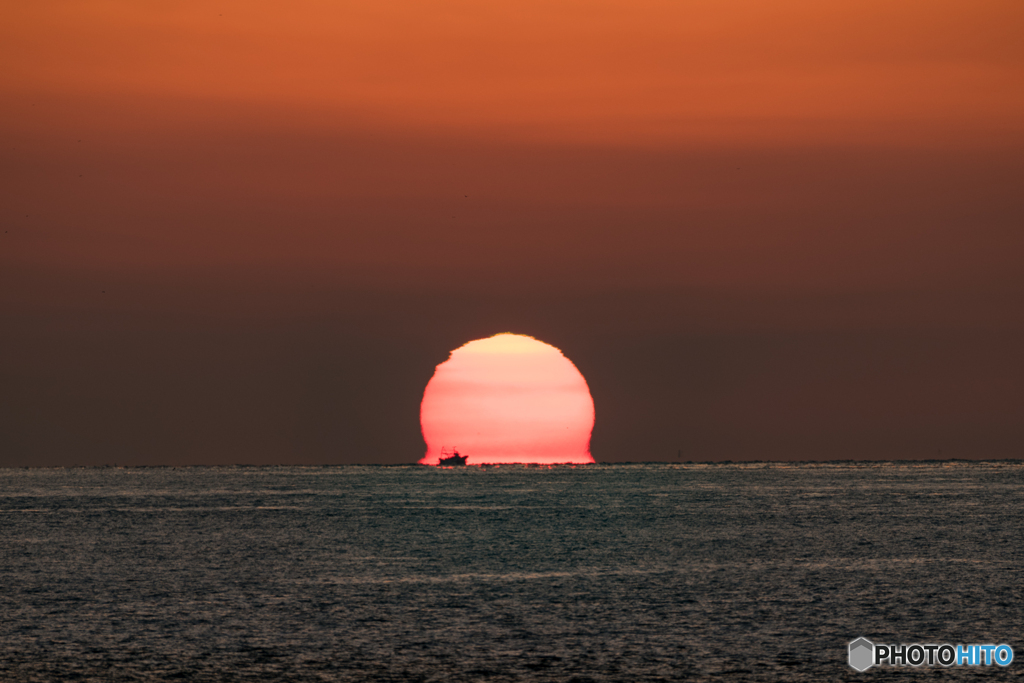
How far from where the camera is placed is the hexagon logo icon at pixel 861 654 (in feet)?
42.1

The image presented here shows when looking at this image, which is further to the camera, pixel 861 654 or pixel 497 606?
pixel 497 606

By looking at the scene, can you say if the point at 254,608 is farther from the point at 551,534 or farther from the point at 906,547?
the point at 551,534

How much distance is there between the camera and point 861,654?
1352cm

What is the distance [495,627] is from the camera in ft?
52.5

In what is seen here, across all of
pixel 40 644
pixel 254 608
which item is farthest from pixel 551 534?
pixel 40 644

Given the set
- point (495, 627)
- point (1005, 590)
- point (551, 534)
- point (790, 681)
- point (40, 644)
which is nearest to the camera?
point (790, 681)

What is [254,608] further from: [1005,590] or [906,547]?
[906,547]

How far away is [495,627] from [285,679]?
4.47 m

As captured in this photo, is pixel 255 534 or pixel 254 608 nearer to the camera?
pixel 254 608

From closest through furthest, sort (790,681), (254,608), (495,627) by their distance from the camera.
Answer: (790,681)
(495,627)
(254,608)

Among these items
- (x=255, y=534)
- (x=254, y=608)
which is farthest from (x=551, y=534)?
(x=254, y=608)

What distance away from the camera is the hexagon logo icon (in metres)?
12.8

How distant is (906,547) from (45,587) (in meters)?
22.1

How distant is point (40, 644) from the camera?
14.4m
